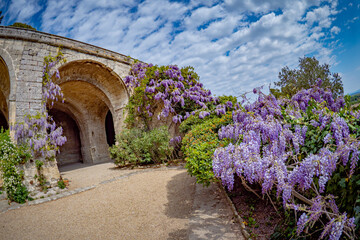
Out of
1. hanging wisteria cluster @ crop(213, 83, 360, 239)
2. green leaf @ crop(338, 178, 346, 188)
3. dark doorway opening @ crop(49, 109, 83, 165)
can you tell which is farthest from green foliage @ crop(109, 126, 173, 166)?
dark doorway opening @ crop(49, 109, 83, 165)

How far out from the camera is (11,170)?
5.43 metres

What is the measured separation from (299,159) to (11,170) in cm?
680

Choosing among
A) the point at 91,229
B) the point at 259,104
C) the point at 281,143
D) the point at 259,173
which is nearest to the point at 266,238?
the point at 259,173

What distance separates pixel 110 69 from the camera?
9.45 metres

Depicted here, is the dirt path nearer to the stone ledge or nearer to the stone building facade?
the stone building facade

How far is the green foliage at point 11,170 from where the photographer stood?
5355 millimetres

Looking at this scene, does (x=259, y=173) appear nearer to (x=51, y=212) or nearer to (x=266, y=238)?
(x=266, y=238)

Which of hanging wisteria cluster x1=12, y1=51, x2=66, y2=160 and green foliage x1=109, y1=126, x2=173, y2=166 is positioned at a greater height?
hanging wisteria cluster x1=12, y1=51, x2=66, y2=160

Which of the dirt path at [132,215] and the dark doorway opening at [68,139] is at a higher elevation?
the dark doorway opening at [68,139]

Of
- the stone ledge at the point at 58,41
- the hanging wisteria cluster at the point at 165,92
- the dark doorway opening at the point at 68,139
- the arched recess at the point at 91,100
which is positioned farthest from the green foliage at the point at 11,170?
the dark doorway opening at the point at 68,139

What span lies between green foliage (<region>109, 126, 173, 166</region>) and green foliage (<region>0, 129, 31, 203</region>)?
3662 millimetres

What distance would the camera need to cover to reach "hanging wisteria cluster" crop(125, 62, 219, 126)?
9.53 metres

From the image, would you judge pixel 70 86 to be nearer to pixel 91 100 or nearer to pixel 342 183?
pixel 91 100

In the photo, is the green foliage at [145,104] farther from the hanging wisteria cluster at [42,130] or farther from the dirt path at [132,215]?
the dirt path at [132,215]
